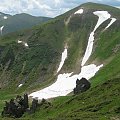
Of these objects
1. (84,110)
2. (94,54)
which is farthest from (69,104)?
(94,54)

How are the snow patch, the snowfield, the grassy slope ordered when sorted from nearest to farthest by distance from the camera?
the grassy slope, the snow patch, the snowfield

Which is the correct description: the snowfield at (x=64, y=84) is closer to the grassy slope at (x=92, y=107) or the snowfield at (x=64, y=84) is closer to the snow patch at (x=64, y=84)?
the snow patch at (x=64, y=84)

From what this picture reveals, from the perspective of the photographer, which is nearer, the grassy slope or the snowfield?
the grassy slope

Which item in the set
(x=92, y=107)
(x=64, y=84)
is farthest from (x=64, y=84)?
(x=92, y=107)

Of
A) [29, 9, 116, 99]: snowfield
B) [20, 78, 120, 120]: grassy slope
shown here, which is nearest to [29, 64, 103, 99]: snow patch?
[29, 9, 116, 99]: snowfield

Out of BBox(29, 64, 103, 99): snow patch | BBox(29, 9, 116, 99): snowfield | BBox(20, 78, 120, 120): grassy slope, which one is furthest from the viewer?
BBox(29, 9, 116, 99): snowfield

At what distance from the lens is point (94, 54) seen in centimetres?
19875

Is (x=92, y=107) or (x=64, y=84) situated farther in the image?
(x=64, y=84)

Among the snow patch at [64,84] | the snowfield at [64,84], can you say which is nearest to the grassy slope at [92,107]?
the snow patch at [64,84]

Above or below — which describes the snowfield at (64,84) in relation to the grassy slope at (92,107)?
above

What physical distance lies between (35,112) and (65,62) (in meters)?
88.3

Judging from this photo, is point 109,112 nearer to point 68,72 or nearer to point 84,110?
point 84,110

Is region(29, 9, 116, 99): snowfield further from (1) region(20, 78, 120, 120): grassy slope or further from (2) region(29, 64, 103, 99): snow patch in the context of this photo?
(1) region(20, 78, 120, 120): grassy slope

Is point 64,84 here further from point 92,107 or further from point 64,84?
point 92,107
